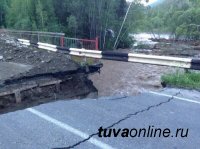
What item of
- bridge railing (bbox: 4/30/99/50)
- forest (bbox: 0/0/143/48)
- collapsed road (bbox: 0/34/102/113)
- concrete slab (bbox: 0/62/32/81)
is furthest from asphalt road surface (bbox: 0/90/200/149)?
forest (bbox: 0/0/143/48)

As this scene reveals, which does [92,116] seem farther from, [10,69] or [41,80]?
[10,69]

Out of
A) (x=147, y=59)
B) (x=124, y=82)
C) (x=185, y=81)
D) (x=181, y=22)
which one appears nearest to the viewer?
Result: (x=185, y=81)

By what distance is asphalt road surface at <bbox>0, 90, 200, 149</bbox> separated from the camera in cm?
349

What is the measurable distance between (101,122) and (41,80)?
4014 mm

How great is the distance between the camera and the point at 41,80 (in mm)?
7816

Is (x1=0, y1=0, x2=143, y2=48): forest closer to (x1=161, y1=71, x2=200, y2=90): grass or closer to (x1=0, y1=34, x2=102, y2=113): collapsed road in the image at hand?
(x1=0, y1=34, x2=102, y2=113): collapsed road

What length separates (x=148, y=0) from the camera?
32.2 metres

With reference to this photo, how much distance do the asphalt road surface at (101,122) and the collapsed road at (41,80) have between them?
5.10 ft

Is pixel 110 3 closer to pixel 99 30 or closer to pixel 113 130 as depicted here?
pixel 99 30

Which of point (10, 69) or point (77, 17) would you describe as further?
point (77, 17)

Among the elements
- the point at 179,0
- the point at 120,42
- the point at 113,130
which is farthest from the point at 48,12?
A: the point at 179,0

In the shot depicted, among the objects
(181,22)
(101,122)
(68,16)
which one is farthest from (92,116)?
(181,22)

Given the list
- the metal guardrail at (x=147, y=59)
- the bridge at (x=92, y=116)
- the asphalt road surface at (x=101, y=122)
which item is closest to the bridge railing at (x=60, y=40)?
the metal guardrail at (x=147, y=59)

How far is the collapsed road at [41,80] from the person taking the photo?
22.5ft
